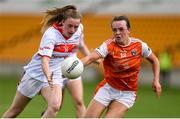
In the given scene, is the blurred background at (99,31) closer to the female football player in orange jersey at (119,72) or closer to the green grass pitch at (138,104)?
the green grass pitch at (138,104)

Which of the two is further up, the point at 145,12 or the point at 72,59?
the point at 72,59

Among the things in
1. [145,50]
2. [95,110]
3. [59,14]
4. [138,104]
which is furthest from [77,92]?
[138,104]

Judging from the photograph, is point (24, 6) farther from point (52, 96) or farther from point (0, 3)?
point (52, 96)

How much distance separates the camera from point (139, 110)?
1936cm

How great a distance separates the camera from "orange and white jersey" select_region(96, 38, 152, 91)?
1225cm

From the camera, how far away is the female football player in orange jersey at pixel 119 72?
1220 cm

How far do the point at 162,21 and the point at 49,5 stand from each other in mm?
4360

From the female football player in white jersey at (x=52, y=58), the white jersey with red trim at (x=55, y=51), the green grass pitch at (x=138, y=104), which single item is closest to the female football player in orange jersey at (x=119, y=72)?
the female football player in white jersey at (x=52, y=58)

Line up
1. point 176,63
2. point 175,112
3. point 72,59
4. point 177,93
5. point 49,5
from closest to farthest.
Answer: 1. point 72,59
2. point 175,112
3. point 177,93
4. point 176,63
5. point 49,5

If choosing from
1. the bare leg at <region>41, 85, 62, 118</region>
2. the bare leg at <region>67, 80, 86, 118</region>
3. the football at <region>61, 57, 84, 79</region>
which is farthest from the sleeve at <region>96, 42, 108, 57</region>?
the bare leg at <region>67, 80, 86, 118</region>

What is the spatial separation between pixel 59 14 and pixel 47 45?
0.60m

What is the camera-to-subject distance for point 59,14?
12789 mm

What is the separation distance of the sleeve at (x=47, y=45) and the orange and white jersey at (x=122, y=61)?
0.78 m

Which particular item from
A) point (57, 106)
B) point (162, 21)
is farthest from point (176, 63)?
point (57, 106)
